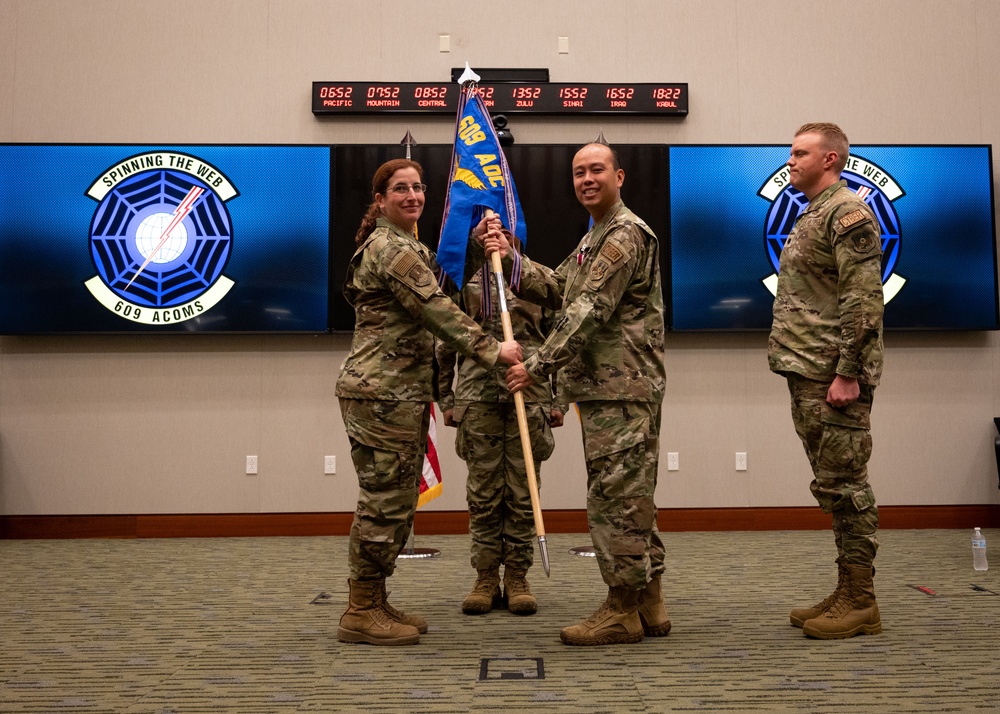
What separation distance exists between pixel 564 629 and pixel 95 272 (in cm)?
399

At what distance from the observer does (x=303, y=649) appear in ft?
9.03

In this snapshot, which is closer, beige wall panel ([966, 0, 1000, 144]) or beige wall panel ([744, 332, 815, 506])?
beige wall panel ([744, 332, 815, 506])

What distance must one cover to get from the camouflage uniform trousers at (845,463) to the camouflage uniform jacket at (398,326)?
109cm

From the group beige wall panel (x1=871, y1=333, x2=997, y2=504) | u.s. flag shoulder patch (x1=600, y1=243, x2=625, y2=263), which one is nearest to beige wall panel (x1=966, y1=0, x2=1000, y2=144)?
beige wall panel (x1=871, y1=333, x2=997, y2=504)

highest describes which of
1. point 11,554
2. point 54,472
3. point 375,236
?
point 375,236

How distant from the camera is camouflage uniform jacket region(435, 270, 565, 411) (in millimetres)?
3393

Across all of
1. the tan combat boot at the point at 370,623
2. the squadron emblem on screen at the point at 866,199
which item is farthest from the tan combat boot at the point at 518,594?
the squadron emblem on screen at the point at 866,199

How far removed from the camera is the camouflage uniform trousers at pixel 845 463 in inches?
111

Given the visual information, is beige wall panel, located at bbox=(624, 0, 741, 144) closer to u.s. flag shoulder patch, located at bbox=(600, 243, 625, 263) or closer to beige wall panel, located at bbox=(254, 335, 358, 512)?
beige wall panel, located at bbox=(254, 335, 358, 512)

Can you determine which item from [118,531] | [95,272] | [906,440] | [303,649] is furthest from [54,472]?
[906,440]

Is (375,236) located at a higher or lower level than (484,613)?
higher

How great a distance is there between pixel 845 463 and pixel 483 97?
11.6 feet

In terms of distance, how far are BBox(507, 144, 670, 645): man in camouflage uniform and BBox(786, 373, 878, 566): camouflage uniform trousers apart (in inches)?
20.9

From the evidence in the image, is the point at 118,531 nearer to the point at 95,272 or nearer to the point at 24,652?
the point at 95,272
